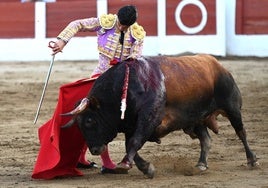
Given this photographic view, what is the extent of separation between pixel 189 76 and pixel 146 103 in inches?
18.5

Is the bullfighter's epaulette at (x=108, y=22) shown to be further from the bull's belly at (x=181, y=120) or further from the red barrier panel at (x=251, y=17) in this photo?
the red barrier panel at (x=251, y=17)

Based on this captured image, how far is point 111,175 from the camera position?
588cm

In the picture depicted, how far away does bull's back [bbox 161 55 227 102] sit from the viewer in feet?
18.8

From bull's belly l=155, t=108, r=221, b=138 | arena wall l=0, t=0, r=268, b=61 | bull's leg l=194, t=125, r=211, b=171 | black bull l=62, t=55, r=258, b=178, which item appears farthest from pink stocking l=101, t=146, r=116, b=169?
arena wall l=0, t=0, r=268, b=61

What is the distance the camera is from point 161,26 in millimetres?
13523

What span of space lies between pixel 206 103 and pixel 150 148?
1.15 metres

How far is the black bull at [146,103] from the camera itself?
5516 mm

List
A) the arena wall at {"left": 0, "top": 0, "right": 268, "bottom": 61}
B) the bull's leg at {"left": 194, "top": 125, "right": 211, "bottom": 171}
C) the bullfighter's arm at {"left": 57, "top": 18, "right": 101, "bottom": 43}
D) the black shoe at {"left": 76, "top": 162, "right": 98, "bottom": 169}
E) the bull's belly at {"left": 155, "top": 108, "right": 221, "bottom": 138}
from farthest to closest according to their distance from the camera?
1. the arena wall at {"left": 0, "top": 0, "right": 268, "bottom": 61}
2. the black shoe at {"left": 76, "top": 162, "right": 98, "bottom": 169}
3. the bull's leg at {"left": 194, "top": 125, "right": 211, "bottom": 171}
4. the bullfighter's arm at {"left": 57, "top": 18, "right": 101, "bottom": 43}
5. the bull's belly at {"left": 155, "top": 108, "right": 221, "bottom": 138}

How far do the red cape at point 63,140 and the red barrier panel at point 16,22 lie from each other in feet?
26.5

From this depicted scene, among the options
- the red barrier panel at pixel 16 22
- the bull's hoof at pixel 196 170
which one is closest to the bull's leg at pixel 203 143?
the bull's hoof at pixel 196 170

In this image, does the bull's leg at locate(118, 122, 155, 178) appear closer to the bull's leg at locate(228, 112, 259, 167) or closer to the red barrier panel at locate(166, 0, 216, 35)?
the bull's leg at locate(228, 112, 259, 167)

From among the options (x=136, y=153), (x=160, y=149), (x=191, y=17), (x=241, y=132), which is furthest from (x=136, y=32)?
(x=191, y=17)

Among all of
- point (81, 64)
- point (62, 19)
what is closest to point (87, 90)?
point (81, 64)

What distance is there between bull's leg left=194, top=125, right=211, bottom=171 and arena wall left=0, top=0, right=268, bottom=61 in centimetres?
707
